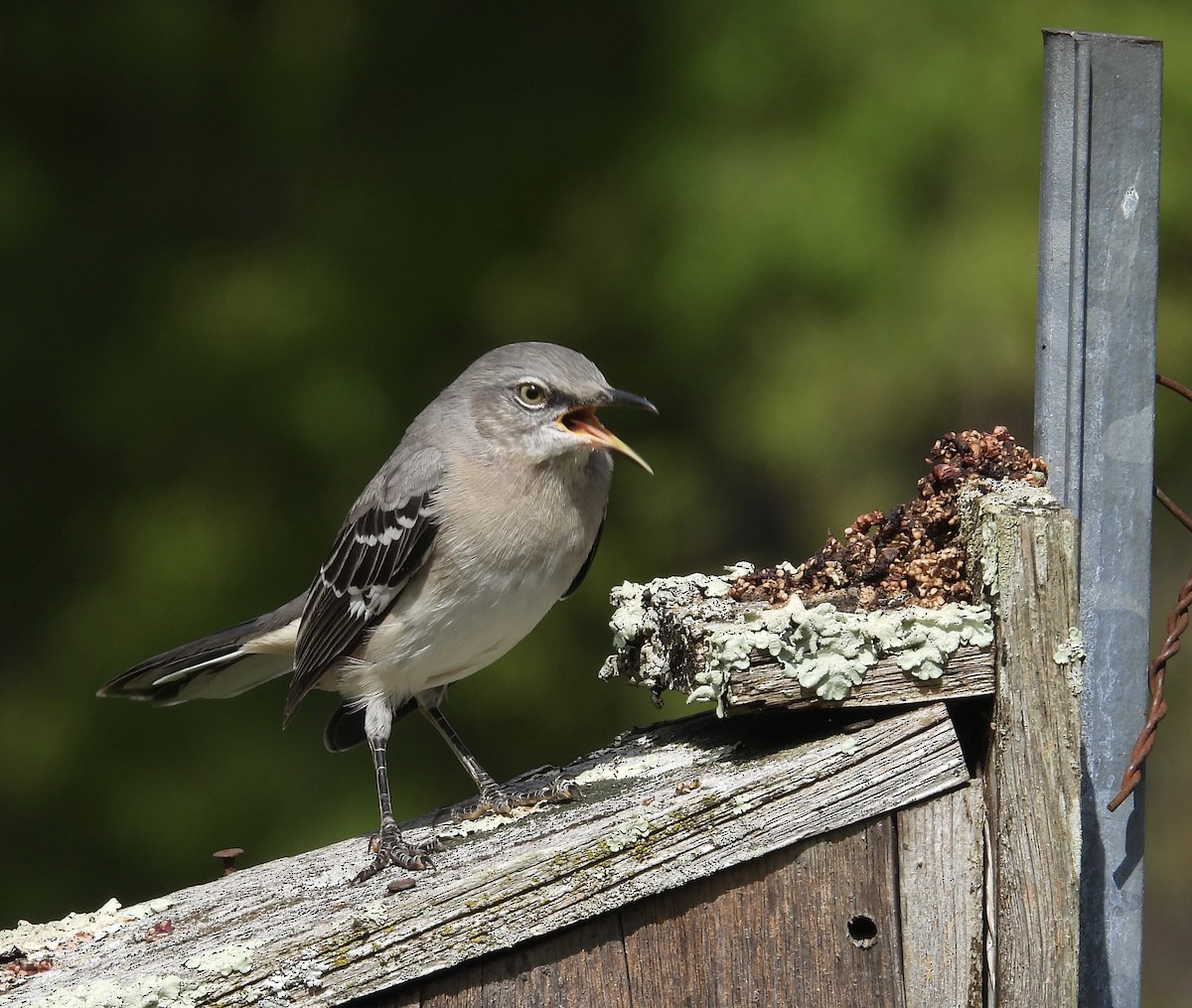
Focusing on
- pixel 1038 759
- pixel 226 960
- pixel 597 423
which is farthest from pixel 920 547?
pixel 226 960

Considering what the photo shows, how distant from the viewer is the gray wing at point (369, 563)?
3.53 meters

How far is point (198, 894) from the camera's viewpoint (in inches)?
115

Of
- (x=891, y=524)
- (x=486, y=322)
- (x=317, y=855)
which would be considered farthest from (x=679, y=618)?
(x=486, y=322)

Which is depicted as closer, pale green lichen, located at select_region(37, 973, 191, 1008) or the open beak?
pale green lichen, located at select_region(37, 973, 191, 1008)

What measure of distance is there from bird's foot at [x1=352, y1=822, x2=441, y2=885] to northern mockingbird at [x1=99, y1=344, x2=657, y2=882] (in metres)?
0.35

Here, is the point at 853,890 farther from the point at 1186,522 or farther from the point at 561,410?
the point at 561,410

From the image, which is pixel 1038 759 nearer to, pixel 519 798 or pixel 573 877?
pixel 573 877

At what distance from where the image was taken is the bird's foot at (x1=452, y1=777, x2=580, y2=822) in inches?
112

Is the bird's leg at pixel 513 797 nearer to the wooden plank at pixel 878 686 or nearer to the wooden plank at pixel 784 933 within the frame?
the wooden plank at pixel 784 933

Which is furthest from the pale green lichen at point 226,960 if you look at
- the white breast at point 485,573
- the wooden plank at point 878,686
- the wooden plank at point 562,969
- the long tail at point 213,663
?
the long tail at point 213,663

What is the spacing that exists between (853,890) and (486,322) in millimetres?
4194

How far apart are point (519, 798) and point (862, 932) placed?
0.84 m

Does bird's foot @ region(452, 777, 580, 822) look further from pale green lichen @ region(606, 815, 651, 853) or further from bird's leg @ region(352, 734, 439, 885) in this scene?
pale green lichen @ region(606, 815, 651, 853)

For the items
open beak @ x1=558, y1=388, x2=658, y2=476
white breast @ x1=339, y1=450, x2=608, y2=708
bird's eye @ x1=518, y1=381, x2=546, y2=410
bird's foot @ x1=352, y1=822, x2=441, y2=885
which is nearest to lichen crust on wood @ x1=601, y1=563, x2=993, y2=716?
bird's foot @ x1=352, y1=822, x2=441, y2=885
